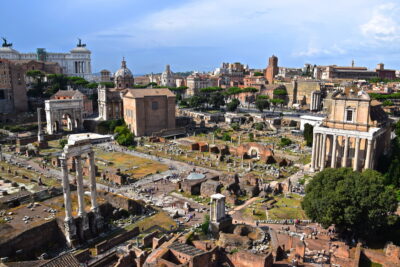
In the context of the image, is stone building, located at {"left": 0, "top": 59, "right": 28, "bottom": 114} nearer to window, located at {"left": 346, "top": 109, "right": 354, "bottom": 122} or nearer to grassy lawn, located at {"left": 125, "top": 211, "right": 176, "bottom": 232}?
grassy lawn, located at {"left": 125, "top": 211, "right": 176, "bottom": 232}

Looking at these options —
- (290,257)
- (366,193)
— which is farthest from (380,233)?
(290,257)

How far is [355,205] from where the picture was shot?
25.5 meters

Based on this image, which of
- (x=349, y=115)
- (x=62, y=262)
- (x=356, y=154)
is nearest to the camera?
(x=62, y=262)

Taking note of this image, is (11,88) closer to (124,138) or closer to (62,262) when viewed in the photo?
(124,138)

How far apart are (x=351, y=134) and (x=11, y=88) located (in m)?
73.6

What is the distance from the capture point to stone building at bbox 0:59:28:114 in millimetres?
→ 78938

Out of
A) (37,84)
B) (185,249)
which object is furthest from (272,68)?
(185,249)

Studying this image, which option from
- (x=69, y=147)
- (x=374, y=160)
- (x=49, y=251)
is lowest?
(x=49, y=251)

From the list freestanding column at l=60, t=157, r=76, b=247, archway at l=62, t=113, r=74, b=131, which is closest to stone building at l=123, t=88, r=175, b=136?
archway at l=62, t=113, r=74, b=131

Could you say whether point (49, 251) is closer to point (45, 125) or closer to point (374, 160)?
point (374, 160)

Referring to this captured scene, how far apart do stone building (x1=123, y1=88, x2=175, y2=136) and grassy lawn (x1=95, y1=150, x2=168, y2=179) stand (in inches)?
547

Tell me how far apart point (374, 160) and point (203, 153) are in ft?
81.1

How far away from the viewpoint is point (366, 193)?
2572cm

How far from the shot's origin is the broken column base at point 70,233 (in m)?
25.7
